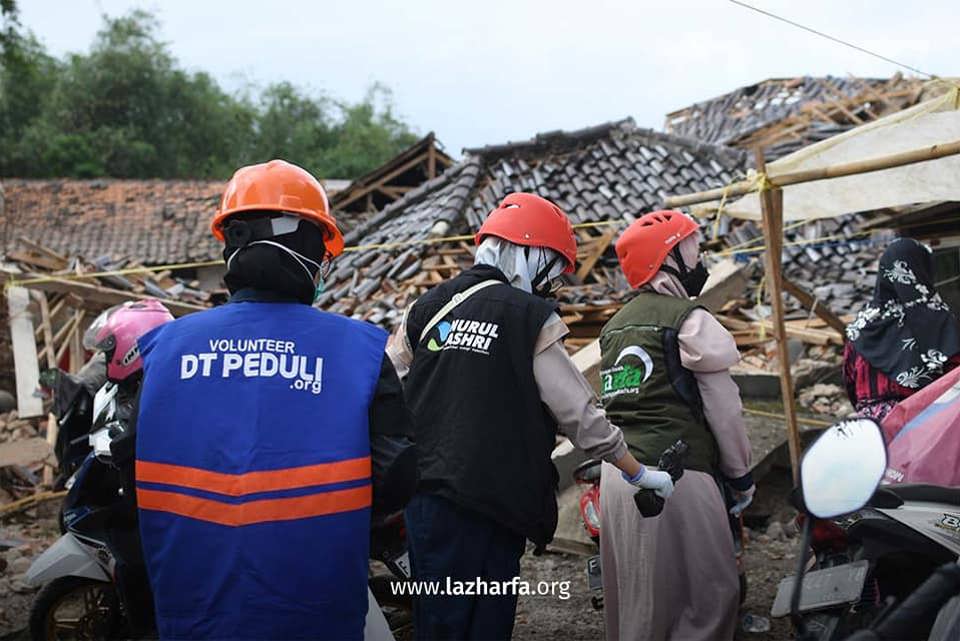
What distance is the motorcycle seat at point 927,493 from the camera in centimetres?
252

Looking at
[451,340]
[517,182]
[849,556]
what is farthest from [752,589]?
[517,182]

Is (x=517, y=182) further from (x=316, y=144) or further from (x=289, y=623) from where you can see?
(x=316, y=144)

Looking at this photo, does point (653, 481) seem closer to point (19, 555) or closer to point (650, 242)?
point (650, 242)

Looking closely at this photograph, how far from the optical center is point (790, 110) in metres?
25.9

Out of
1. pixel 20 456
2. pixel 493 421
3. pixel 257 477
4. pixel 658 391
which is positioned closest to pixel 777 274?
pixel 658 391

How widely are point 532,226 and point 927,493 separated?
1618 mm

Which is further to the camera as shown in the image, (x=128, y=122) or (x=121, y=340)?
(x=128, y=122)

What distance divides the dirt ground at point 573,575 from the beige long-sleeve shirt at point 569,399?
6.94 feet

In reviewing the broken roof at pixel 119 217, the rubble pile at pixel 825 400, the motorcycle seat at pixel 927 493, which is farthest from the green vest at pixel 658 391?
the broken roof at pixel 119 217

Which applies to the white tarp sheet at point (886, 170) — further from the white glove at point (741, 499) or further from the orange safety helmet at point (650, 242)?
the white glove at point (741, 499)

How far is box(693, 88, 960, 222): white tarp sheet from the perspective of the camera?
598 centimetres

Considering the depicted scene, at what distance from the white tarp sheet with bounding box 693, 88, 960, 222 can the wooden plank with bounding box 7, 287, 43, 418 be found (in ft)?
24.9

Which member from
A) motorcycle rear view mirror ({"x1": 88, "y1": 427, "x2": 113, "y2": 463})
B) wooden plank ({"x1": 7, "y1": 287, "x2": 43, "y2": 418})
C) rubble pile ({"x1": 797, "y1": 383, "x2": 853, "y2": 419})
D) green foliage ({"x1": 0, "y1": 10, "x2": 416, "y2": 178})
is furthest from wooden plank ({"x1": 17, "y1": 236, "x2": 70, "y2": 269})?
green foliage ({"x1": 0, "y1": 10, "x2": 416, "y2": 178})

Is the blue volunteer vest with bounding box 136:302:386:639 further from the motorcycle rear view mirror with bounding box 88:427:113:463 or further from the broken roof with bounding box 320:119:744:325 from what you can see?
the broken roof with bounding box 320:119:744:325
